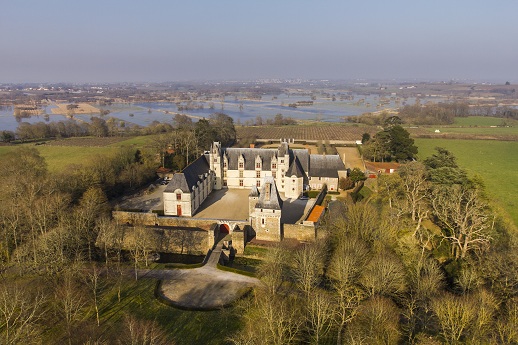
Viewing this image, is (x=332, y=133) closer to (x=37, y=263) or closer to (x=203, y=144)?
(x=203, y=144)

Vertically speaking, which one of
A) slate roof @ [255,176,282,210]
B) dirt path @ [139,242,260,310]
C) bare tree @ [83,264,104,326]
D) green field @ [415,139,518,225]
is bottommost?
dirt path @ [139,242,260,310]

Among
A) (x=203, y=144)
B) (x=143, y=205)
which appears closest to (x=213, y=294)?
(x=143, y=205)

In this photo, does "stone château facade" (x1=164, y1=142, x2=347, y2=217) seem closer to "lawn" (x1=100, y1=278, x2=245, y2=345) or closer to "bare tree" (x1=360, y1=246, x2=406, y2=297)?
"lawn" (x1=100, y1=278, x2=245, y2=345)

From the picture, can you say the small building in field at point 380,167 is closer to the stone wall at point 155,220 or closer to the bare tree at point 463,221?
the bare tree at point 463,221

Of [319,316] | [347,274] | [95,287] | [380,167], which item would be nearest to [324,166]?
[380,167]

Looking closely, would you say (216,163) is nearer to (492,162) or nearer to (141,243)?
(141,243)

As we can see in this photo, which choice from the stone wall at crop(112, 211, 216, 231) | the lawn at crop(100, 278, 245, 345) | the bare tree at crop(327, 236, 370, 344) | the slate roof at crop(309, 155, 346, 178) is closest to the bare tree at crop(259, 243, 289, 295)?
the lawn at crop(100, 278, 245, 345)
